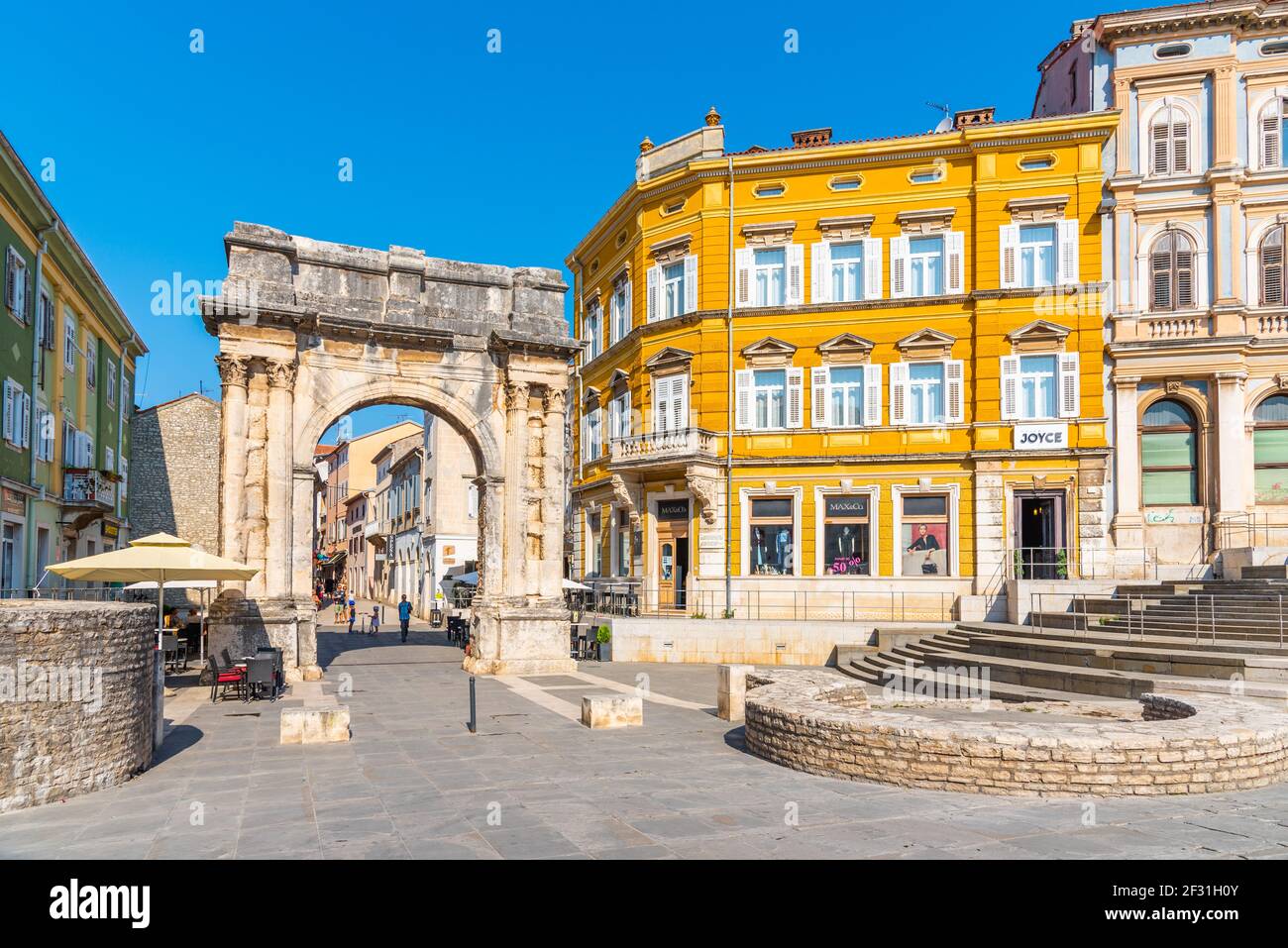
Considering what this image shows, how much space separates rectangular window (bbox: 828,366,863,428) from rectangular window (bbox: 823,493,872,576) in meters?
2.40

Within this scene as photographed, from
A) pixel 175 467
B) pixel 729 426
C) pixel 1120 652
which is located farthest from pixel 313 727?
pixel 175 467

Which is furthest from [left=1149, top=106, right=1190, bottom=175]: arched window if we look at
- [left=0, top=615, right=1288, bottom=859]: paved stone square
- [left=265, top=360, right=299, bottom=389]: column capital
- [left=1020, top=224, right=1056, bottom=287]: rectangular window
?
[left=265, top=360, right=299, bottom=389]: column capital

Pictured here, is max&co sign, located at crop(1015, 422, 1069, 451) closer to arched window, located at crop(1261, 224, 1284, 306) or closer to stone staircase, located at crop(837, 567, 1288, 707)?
stone staircase, located at crop(837, 567, 1288, 707)

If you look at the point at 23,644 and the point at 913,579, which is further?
the point at 913,579

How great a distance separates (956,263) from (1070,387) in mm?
5066

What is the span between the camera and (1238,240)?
93.8 ft

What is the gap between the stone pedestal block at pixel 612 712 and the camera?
583 inches

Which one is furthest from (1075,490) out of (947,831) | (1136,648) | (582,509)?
(947,831)

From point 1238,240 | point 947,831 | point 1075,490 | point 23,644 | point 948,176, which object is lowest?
point 947,831

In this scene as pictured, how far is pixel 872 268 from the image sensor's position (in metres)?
30.7

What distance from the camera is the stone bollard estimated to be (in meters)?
15.6
